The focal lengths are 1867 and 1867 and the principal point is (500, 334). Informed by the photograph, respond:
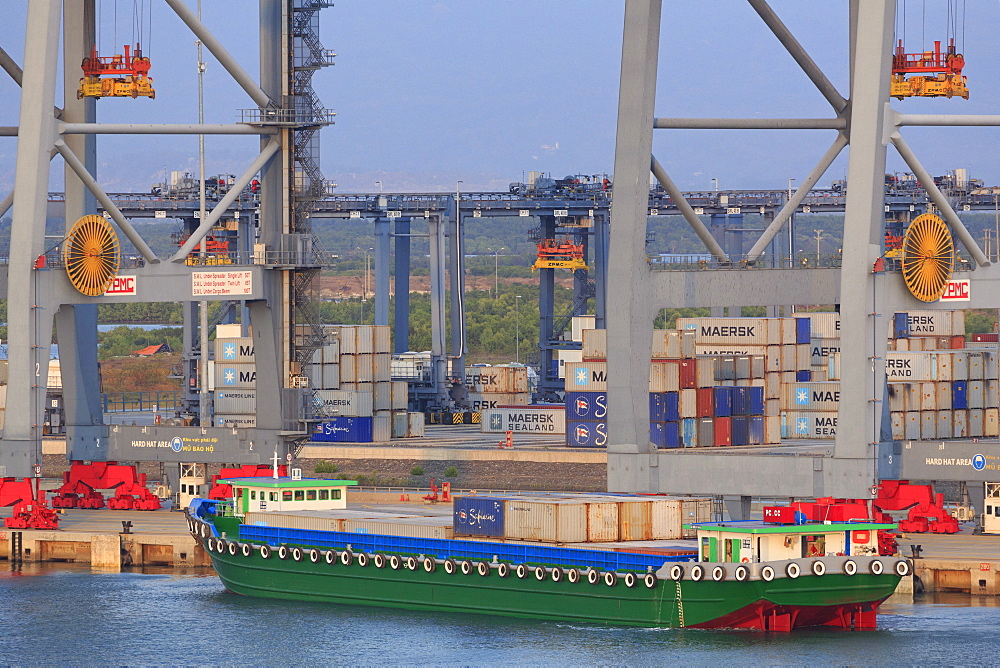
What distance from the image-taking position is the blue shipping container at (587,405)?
6956 centimetres

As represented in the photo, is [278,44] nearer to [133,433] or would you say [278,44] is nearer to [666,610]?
[133,433]

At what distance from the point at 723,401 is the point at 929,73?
1851 cm

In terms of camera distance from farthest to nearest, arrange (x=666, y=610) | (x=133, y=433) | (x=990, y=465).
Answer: (x=133, y=433)
(x=990, y=465)
(x=666, y=610)

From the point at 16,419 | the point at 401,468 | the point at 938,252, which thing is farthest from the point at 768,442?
the point at 16,419

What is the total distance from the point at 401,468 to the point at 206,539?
21928 mm

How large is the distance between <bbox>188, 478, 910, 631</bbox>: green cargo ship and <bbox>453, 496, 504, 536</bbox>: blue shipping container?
1.54ft

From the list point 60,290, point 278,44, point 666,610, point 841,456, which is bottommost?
point 666,610

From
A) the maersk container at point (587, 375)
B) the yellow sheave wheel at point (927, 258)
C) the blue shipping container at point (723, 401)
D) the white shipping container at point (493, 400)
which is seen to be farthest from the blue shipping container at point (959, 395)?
the white shipping container at point (493, 400)

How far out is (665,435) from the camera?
59594mm

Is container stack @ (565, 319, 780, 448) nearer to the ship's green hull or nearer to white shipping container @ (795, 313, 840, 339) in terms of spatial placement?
white shipping container @ (795, 313, 840, 339)

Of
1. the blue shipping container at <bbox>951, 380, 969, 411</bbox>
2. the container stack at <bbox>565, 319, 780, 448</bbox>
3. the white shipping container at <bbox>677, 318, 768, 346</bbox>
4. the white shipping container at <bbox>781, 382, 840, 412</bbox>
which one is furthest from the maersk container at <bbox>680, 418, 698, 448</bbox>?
Answer: the blue shipping container at <bbox>951, 380, 969, 411</bbox>

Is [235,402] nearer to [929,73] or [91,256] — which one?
[91,256]

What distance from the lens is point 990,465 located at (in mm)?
48875

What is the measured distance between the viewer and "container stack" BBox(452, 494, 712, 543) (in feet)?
141
